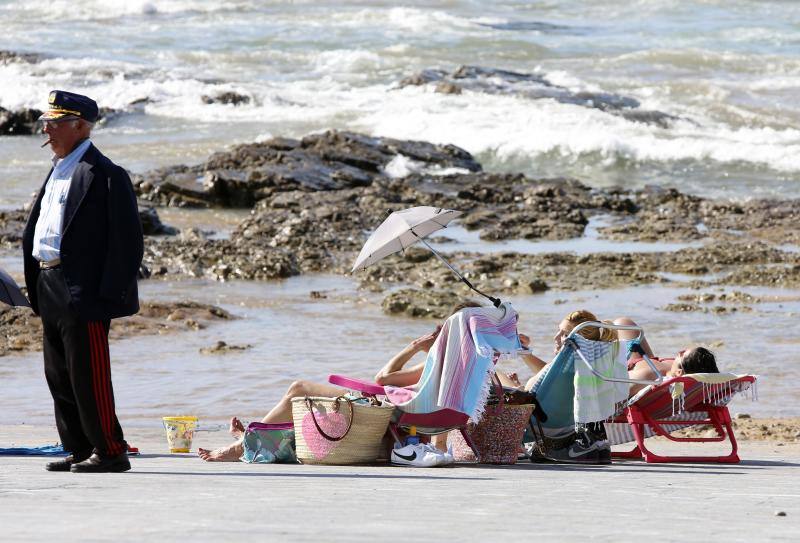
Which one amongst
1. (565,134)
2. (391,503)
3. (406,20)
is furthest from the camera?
(406,20)

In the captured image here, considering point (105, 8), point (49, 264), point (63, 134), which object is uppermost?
point (63, 134)

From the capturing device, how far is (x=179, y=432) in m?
7.27

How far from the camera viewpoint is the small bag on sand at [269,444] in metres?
6.50

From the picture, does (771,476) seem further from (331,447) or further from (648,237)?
(648,237)

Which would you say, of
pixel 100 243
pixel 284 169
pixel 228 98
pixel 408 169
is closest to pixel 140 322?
pixel 100 243

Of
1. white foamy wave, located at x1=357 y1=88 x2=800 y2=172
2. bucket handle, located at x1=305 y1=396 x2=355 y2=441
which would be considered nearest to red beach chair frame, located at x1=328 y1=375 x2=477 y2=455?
bucket handle, located at x1=305 y1=396 x2=355 y2=441

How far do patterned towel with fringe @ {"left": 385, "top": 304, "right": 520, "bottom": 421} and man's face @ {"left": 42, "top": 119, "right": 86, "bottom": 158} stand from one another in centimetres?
192

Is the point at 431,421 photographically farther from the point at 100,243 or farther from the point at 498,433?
the point at 100,243

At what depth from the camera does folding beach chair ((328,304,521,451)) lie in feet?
21.6

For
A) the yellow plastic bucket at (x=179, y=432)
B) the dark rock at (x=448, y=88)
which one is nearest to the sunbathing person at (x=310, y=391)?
the yellow plastic bucket at (x=179, y=432)

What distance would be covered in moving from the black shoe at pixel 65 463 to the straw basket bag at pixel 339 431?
1108 millimetres

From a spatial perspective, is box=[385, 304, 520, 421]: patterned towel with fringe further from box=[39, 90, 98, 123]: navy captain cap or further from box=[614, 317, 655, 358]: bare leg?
box=[39, 90, 98, 123]: navy captain cap

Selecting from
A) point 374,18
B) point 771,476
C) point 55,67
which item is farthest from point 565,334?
point 374,18

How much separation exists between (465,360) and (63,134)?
2098mm
